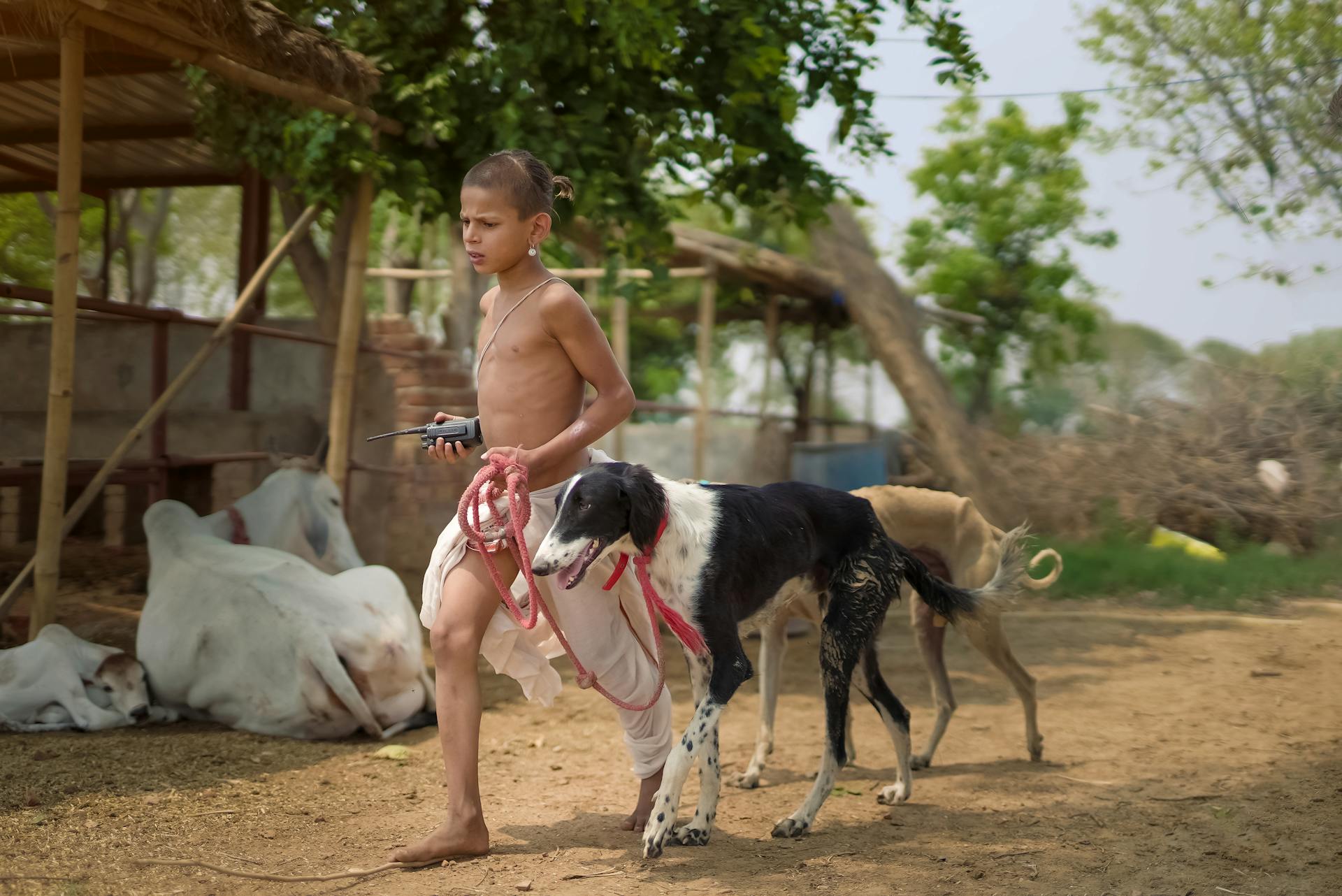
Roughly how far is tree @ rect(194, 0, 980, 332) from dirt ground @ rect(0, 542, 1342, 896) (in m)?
2.79

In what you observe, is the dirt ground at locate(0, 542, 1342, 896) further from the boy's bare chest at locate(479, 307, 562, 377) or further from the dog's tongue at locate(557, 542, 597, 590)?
the boy's bare chest at locate(479, 307, 562, 377)

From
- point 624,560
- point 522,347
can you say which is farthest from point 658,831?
point 522,347

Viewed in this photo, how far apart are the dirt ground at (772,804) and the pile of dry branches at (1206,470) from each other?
551 centimetres

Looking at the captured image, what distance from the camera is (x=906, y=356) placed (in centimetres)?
1248

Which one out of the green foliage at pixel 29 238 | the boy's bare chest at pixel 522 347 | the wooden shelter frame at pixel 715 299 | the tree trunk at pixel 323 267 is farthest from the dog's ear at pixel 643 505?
the green foliage at pixel 29 238

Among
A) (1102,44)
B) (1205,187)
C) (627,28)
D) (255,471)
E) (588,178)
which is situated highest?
(1102,44)

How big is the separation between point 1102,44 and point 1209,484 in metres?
6.53

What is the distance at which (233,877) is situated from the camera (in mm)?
3086

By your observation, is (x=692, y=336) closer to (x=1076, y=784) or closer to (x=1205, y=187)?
(x=1205, y=187)

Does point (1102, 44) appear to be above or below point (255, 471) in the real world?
above

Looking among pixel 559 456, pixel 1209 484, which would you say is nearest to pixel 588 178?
pixel 559 456

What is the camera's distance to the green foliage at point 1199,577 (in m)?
9.07

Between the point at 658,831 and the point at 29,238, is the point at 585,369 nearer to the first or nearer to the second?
the point at 658,831

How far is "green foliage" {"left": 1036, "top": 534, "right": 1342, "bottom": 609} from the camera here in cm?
907
